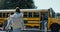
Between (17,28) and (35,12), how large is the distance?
1739cm

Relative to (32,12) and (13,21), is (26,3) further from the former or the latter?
(13,21)

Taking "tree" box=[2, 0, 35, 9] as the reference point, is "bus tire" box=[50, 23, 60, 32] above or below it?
below

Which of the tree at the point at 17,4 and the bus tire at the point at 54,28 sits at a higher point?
the tree at the point at 17,4

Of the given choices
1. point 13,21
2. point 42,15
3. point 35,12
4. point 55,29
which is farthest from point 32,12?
point 13,21

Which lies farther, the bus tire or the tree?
the tree

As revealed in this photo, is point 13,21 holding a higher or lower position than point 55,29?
higher

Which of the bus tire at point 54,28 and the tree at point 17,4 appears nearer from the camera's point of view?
the bus tire at point 54,28

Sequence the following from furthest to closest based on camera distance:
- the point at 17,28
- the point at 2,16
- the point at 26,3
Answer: the point at 26,3 → the point at 2,16 → the point at 17,28

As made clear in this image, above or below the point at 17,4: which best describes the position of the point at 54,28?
below

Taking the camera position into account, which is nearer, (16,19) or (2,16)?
(16,19)

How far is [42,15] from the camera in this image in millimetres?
25938

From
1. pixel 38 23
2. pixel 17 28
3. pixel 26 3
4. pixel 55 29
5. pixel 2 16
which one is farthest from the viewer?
pixel 26 3

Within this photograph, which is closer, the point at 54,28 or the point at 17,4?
the point at 54,28

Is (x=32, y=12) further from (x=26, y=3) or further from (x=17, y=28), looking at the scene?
(x=26, y=3)
